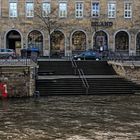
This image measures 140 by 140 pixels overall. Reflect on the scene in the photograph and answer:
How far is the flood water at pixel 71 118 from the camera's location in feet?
64.8

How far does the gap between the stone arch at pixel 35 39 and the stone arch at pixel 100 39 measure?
7.01 m

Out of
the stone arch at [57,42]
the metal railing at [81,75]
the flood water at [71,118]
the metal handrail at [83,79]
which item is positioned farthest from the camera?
the stone arch at [57,42]

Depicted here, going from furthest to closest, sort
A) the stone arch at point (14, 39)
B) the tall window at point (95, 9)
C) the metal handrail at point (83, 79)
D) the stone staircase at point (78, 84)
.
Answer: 1. the tall window at point (95, 9)
2. the stone arch at point (14, 39)
3. the metal handrail at point (83, 79)
4. the stone staircase at point (78, 84)

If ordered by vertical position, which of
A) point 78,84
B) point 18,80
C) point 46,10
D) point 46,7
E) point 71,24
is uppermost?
point 46,7

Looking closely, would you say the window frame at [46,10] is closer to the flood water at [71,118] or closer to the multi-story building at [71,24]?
the multi-story building at [71,24]

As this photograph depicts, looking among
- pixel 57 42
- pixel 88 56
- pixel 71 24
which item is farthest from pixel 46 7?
pixel 88 56

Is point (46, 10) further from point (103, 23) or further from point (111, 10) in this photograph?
point (111, 10)

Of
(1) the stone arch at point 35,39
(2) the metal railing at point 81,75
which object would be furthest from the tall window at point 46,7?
(2) the metal railing at point 81,75

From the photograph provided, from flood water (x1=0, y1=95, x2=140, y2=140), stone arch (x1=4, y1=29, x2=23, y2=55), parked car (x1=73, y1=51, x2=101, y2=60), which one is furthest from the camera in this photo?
stone arch (x1=4, y1=29, x2=23, y2=55)

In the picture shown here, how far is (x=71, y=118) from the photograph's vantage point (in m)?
24.0

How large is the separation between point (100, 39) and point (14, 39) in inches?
452

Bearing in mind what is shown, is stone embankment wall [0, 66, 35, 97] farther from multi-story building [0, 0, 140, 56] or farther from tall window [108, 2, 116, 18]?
tall window [108, 2, 116, 18]

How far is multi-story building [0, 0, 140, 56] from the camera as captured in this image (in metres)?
61.6

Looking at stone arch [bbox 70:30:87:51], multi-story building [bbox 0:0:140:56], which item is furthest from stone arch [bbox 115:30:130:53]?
stone arch [bbox 70:30:87:51]
